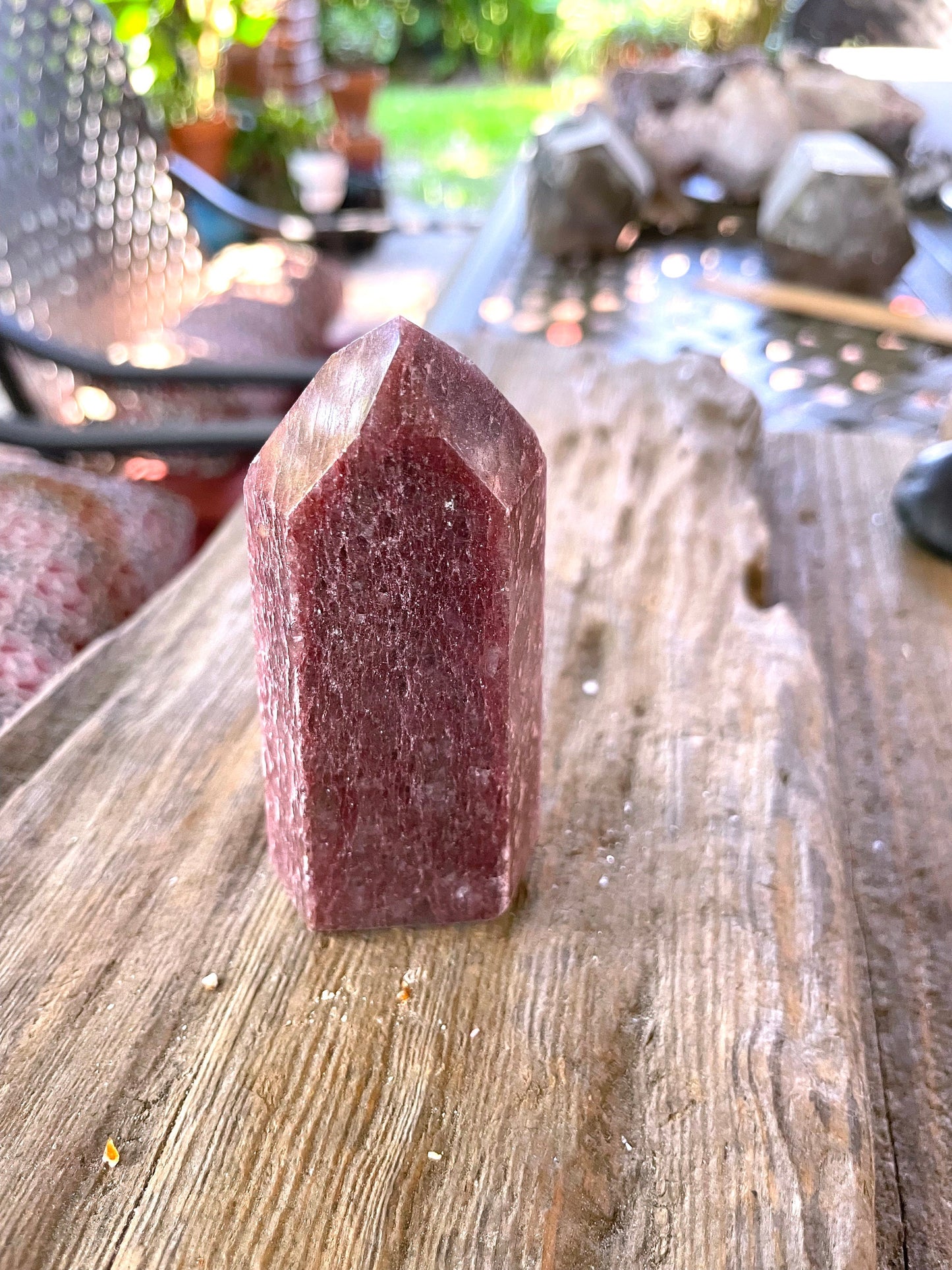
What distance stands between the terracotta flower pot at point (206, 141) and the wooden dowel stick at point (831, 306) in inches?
66.5

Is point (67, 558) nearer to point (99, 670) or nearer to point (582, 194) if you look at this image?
point (99, 670)

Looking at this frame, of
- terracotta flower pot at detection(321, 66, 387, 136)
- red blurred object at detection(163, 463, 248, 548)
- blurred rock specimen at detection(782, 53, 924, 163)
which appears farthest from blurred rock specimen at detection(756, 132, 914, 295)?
A: terracotta flower pot at detection(321, 66, 387, 136)

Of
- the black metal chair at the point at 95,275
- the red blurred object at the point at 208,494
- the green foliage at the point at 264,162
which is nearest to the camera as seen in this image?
the black metal chair at the point at 95,275

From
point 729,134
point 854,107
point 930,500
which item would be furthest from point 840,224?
point 930,500

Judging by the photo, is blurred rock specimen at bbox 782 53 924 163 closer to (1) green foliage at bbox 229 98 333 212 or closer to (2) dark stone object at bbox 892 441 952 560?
(1) green foliage at bbox 229 98 333 212

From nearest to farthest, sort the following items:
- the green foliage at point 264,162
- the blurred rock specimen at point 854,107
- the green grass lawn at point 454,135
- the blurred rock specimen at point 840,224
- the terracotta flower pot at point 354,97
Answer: the blurred rock specimen at point 840,224, the blurred rock specimen at point 854,107, the green foliage at point 264,162, the terracotta flower pot at point 354,97, the green grass lawn at point 454,135

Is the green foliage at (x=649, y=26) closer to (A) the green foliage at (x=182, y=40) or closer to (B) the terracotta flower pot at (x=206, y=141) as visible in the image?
(A) the green foliage at (x=182, y=40)

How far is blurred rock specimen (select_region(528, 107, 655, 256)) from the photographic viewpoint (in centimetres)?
275

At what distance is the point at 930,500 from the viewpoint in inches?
50.3

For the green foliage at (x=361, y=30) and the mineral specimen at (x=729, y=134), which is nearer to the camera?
the mineral specimen at (x=729, y=134)

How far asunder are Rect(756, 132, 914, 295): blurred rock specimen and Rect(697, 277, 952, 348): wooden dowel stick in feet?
0.20

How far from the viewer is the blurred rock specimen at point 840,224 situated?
2.46 metres

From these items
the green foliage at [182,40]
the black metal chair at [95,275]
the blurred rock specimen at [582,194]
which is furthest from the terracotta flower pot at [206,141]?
the blurred rock specimen at [582,194]

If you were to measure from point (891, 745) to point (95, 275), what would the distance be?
1849 millimetres
